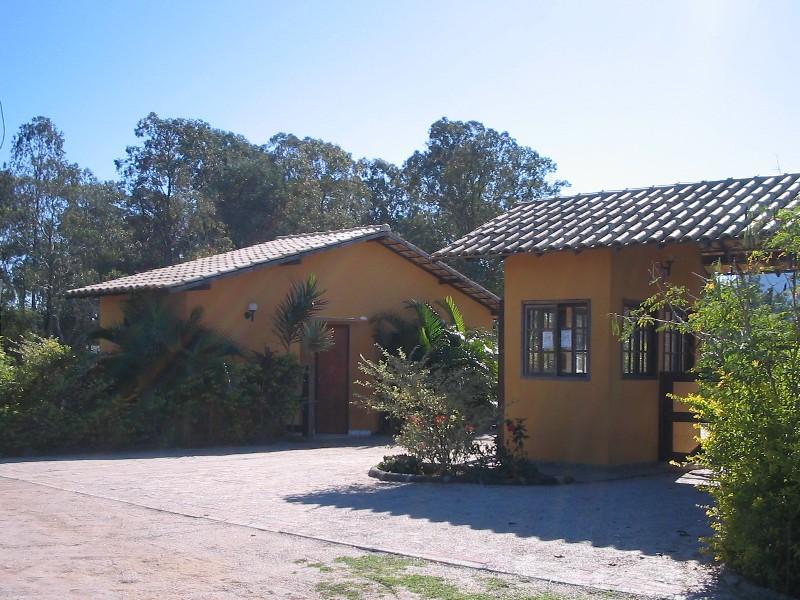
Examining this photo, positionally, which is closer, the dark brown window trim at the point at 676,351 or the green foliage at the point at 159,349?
the dark brown window trim at the point at 676,351

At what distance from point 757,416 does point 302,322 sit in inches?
508

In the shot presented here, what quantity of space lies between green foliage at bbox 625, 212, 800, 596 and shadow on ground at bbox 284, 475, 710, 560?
1.08 meters

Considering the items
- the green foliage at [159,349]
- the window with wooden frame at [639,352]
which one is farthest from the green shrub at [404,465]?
the green foliage at [159,349]

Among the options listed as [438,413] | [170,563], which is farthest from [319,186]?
[170,563]

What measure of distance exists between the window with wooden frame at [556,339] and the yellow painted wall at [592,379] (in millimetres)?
126

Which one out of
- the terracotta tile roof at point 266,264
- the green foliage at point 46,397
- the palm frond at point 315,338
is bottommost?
the green foliage at point 46,397

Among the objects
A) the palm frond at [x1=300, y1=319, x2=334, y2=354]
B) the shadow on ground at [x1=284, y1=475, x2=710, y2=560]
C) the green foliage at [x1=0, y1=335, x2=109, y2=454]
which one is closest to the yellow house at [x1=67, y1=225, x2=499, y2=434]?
the palm frond at [x1=300, y1=319, x2=334, y2=354]

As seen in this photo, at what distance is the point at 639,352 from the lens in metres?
13.5

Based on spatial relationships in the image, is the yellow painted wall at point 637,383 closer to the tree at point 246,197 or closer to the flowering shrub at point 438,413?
the flowering shrub at point 438,413

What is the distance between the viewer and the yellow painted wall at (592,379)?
506 inches

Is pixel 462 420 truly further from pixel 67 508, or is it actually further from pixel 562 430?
pixel 67 508

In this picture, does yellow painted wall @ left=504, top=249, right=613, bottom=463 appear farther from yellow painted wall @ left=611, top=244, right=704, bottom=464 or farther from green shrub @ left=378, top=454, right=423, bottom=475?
green shrub @ left=378, top=454, right=423, bottom=475

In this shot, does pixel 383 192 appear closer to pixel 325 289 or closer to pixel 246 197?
pixel 246 197

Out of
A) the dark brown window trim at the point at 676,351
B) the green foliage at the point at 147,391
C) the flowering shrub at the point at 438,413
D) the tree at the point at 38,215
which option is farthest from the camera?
the tree at the point at 38,215
